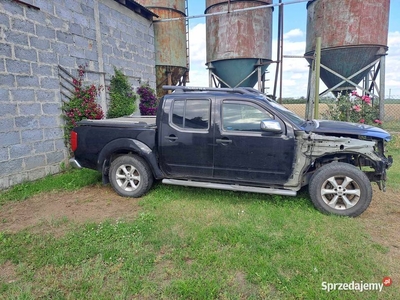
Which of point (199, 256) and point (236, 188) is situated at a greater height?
point (236, 188)

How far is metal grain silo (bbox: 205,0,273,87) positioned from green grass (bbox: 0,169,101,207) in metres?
7.28

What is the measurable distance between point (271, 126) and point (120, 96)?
5968mm

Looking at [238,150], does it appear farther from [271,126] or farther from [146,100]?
[146,100]

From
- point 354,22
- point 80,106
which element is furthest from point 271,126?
point 354,22

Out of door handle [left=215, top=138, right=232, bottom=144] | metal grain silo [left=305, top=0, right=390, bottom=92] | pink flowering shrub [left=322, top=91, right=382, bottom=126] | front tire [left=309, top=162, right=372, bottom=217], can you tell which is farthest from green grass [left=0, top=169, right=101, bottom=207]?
metal grain silo [left=305, top=0, right=390, bottom=92]

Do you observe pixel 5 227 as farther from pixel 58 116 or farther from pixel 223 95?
pixel 223 95

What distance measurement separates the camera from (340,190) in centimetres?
367

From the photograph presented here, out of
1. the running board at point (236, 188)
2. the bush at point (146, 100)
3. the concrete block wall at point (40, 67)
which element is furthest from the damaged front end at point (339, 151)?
the bush at point (146, 100)

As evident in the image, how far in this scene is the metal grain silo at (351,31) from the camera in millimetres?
8266

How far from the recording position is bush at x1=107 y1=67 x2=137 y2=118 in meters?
7.97

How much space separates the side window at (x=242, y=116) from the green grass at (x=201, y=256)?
1266 mm

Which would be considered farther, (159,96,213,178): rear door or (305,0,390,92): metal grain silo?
(305,0,390,92): metal grain silo

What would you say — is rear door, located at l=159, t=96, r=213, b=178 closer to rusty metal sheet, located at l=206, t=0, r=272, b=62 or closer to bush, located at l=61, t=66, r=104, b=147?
bush, located at l=61, t=66, r=104, b=147

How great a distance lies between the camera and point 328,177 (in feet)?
12.1
